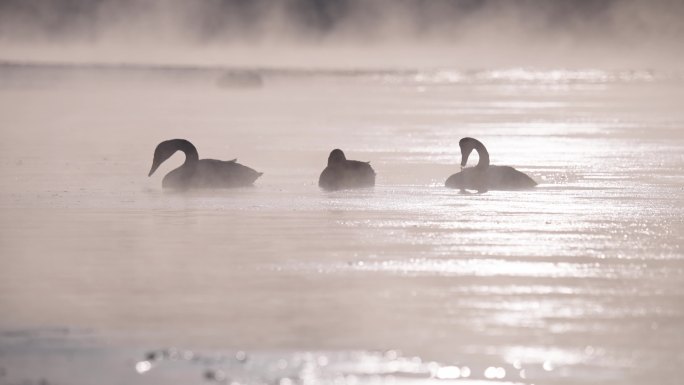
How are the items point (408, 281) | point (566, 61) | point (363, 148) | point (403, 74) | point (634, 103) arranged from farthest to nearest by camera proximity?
point (566, 61) → point (403, 74) → point (634, 103) → point (363, 148) → point (408, 281)

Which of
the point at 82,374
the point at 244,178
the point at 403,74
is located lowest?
the point at 82,374

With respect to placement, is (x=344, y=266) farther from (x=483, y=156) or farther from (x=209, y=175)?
(x=483, y=156)

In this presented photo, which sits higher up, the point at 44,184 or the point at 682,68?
the point at 682,68

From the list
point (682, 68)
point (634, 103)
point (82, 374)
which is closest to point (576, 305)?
point (82, 374)

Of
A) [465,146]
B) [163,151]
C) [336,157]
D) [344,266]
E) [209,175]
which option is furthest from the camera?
[465,146]

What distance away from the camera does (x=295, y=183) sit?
20.2 m

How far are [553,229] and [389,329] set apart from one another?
535 cm

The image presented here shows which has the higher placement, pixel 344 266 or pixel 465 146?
pixel 465 146

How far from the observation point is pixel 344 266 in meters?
13.0

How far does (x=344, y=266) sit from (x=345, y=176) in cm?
654

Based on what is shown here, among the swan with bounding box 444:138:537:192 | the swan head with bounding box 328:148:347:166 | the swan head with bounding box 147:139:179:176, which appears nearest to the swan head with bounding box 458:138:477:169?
the swan with bounding box 444:138:537:192

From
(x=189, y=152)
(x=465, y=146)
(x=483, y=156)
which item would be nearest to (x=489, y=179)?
(x=483, y=156)

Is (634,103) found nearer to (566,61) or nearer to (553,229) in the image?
(553,229)

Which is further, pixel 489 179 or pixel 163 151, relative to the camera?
pixel 163 151
